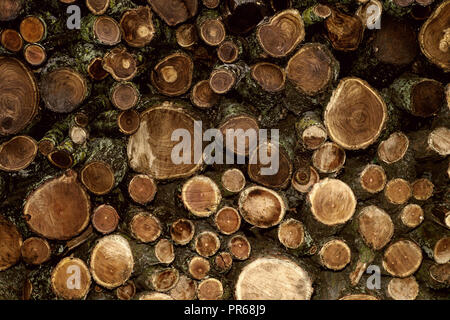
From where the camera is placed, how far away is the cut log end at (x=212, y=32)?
295cm

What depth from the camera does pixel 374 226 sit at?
3070mm

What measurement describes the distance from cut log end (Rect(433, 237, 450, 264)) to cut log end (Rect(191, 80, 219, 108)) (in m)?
2.42

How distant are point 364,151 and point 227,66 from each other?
1480 millimetres

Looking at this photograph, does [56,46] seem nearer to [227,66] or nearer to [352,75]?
[227,66]

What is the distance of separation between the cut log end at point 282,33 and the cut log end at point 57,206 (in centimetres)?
197

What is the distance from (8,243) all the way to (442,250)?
12.6 feet

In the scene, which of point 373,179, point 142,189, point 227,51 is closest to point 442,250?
point 373,179

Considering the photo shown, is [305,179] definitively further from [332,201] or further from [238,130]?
[238,130]

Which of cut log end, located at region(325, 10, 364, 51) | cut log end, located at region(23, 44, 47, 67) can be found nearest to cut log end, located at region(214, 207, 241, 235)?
cut log end, located at region(325, 10, 364, 51)

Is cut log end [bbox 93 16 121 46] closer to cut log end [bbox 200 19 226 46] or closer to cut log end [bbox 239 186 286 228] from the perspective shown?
cut log end [bbox 200 19 226 46]

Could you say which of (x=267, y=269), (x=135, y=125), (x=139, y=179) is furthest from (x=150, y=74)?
(x=267, y=269)

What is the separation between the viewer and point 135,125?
2996 mm
